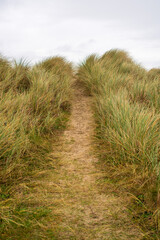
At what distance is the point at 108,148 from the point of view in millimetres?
2941

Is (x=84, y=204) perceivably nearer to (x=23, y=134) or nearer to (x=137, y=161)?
(x=137, y=161)

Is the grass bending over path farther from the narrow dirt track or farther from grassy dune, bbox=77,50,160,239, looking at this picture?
grassy dune, bbox=77,50,160,239

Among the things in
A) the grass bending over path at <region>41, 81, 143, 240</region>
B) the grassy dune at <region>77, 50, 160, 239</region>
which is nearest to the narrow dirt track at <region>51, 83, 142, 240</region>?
the grass bending over path at <region>41, 81, 143, 240</region>

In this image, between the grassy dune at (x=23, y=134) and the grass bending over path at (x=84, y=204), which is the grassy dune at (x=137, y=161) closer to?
the grass bending over path at (x=84, y=204)

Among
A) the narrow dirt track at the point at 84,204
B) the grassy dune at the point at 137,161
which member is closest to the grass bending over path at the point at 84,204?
the narrow dirt track at the point at 84,204

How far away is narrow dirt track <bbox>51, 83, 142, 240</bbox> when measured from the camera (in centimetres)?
174

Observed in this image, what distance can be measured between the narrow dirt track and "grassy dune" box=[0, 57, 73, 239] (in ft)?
0.70

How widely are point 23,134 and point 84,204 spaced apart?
3.79 feet

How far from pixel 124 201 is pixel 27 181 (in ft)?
3.28

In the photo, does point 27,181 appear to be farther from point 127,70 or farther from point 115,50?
point 115,50

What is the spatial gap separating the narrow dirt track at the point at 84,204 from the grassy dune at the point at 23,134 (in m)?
0.21

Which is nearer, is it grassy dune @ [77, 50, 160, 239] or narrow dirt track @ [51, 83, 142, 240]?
narrow dirt track @ [51, 83, 142, 240]

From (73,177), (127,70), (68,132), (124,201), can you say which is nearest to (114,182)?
(124,201)

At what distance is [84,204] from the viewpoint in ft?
6.71
